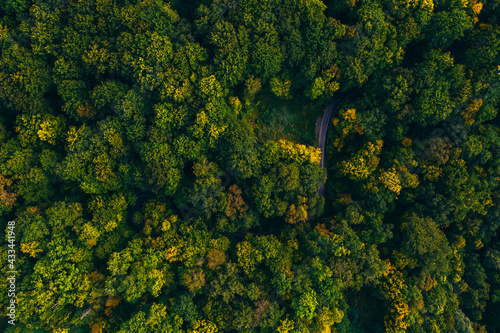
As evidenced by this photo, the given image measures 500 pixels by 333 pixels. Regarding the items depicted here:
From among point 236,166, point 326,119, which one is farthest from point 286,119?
point 236,166

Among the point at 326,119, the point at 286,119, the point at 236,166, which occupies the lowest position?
the point at 236,166

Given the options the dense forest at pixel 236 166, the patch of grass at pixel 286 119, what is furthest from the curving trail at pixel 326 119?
the dense forest at pixel 236 166

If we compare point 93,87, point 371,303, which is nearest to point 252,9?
point 93,87

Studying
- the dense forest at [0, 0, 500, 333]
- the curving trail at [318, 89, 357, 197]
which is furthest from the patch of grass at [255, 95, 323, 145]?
the dense forest at [0, 0, 500, 333]

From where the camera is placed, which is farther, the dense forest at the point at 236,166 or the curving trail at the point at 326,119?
the curving trail at the point at 326,119

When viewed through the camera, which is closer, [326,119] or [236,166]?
[236,166]

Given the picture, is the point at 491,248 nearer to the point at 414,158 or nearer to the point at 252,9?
the point at 414,158

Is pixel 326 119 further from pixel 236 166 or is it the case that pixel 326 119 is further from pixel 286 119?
pixel 236 166

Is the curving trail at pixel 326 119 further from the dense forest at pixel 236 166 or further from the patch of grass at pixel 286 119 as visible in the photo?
the dense forest at pixel 236 166
